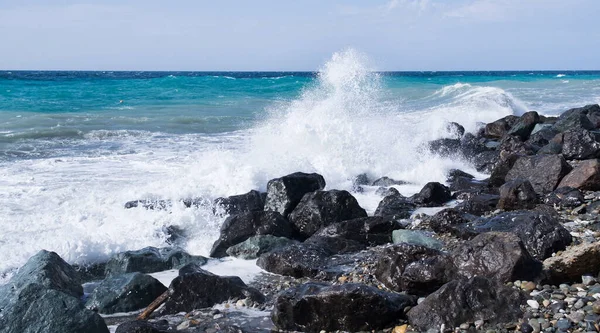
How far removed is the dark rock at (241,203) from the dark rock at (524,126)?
7453 millimetres

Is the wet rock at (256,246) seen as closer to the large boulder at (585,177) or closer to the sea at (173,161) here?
the sea at (173,161)

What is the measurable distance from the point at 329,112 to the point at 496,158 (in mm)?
4142

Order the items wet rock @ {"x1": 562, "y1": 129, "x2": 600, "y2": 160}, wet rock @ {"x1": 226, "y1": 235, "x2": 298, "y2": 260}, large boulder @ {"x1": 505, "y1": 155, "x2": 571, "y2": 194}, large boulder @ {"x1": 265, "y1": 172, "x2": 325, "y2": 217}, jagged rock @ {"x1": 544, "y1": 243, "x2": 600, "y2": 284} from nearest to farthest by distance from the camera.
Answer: jagged rock @ {"x1": 544, "y1": 243, "x2": 600, "y2": 284}, wet rock @ {"x1": 226, "y1": 235, "x2": 298, "y2": 260}, large boulder @ {"x1": 265, "y1": 172, "x2": 325, "y2": 217}, large boulder @ {"x1": 505, "y1": 155, "x2": 571, "y2": 194}, wet rock @ {"x1": 562, "y1": 129, "x2": 600, "y2": 160}

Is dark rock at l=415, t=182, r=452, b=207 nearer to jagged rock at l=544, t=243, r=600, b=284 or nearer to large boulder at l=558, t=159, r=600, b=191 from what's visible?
large boulder at l=558, t=159, r=600, b=191

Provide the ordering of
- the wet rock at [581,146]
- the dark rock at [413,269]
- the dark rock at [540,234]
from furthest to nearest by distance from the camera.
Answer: the wet rock at [581,146], the dark rock at [540,234], the dark rock at [413,269]

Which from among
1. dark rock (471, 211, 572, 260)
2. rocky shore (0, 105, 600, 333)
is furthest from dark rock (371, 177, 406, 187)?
dark rock (471, 211, 572, 260)

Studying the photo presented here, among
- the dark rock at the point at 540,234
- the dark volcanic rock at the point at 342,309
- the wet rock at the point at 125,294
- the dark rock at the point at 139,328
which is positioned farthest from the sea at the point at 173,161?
the dark rock at the point at 540,234

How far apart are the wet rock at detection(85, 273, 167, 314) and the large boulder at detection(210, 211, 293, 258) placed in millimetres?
1522

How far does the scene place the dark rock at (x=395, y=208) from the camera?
287 inches

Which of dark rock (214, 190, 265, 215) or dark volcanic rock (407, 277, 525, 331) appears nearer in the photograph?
dark volcanic rock (407, 277, 525, 331)

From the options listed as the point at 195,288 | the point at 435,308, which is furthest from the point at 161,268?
the point at 435,308

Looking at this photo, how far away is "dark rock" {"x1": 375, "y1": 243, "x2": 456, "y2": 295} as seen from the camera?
4500 millimetres

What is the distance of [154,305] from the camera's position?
15.3ft


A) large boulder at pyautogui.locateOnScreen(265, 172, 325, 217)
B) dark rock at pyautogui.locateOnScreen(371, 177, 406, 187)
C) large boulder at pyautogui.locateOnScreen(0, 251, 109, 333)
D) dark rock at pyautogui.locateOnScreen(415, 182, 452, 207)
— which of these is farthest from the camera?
dark rock at pyautogui.locateOnScreen(371, 177, 406, 187)
